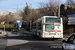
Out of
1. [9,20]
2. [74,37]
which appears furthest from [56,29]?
[9,20]

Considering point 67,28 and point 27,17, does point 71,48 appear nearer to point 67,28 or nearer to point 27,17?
point 67,28

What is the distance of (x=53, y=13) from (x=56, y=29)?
771 inches

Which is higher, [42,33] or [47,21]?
[47,21]

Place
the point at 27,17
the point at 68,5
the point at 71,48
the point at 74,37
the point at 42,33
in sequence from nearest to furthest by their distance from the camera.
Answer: the point at 71,48
the point at 74,37
the point at 42,33
the point at 68,5
the point at 27,17

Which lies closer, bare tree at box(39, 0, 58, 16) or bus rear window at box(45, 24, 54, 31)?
bus rear window at box(45, 24, 54, 31)

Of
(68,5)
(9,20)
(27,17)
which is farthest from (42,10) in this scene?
(9,20)

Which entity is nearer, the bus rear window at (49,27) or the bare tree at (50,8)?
the bus rear window at (49,27)

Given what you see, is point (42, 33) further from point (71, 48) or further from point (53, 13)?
point (53, 13)

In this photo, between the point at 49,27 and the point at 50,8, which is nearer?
the point at 49,27

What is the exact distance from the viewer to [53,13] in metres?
37.7

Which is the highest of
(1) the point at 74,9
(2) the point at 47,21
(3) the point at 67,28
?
(1) the point at 74,9

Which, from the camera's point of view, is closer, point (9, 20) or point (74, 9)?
point (74, 9)

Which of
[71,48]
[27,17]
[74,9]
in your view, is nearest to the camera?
[71,48]

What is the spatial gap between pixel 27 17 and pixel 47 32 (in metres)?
48.4
